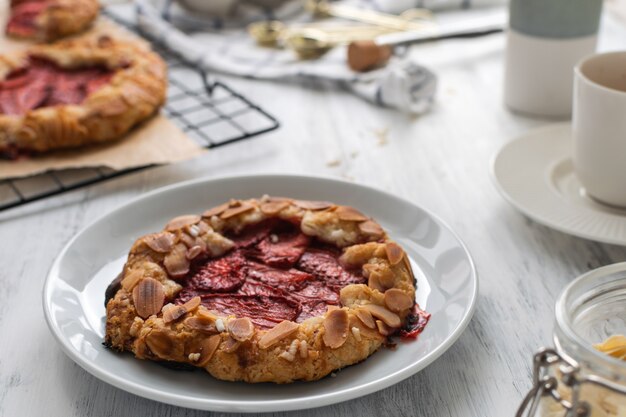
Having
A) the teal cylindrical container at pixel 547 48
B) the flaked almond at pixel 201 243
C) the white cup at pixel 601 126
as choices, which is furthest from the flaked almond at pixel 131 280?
the teal cylindrical container at pixel 547 48

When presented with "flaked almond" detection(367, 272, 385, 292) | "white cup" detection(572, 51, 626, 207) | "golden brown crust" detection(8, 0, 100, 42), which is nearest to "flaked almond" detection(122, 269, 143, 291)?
"flaked almond" detection(367, 272, 385, 292)

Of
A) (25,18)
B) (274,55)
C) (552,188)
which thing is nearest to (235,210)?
(552,188)

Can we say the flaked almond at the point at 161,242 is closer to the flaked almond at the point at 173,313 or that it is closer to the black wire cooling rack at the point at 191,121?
the flaked almond at the point at 173,313

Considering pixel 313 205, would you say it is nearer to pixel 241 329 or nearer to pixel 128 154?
pixel 241 329

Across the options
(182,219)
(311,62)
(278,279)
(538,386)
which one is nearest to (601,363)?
(538,386)

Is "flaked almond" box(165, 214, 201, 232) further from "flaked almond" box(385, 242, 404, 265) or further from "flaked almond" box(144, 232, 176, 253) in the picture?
"flaked almond" box(385, 242, 404, 265)

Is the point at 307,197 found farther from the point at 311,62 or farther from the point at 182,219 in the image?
the point at 311,62
